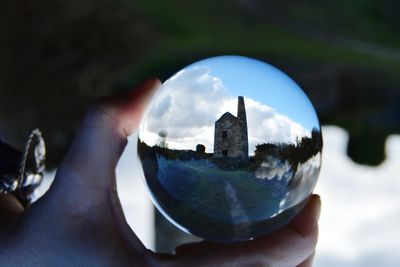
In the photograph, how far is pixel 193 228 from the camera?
2.45 ft

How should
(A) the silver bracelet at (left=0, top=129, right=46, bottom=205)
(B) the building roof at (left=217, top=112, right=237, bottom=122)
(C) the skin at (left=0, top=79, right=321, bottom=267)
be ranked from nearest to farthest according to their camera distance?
1. (B) the building roof at (left=217, top=112, right=237, bottom=122)
2. (C) the skin at (left=0, top=79, right=321, bottom=267)
3. (A) the silver bracelet at (left=0, top=129, right=46, bottom=205)

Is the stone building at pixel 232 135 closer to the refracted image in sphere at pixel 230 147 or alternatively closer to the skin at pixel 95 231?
the refracted image in sphere at pixel 230 147

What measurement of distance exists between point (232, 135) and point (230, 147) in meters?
0.01

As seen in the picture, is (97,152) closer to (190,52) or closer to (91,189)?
(91,189)

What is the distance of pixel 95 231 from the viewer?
78 cm

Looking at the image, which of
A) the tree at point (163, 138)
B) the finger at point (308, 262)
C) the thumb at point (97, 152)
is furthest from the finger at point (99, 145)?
the finger at point (308, 262)

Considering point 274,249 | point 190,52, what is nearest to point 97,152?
point 274,249

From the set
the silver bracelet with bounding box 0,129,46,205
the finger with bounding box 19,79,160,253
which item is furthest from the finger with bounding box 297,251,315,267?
the silver bracelet with bounding box 0,129,46,205

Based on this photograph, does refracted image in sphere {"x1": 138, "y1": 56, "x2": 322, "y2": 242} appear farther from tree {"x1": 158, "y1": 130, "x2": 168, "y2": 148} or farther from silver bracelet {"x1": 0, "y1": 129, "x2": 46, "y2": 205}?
silver bracelet {"x1": 0, "y1": 129, "x2": 46, "y2": 205}

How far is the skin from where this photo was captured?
2.55 ft

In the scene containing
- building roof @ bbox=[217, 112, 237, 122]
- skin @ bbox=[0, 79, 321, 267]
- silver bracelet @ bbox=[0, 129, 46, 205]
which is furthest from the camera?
silver bracelet @ bbox=[0, 129, 46, 205]

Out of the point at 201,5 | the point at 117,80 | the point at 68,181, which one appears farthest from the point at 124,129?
the point at 117,80

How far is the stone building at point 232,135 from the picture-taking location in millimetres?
664

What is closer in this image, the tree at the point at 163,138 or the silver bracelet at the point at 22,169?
the tree at the point at 163,138
